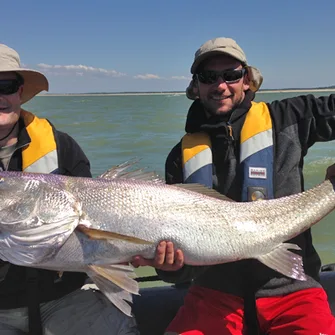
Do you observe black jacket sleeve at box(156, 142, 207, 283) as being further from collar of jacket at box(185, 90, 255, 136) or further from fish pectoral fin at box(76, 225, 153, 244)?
fish pectoral fin at box(76, 225, 153, 244)

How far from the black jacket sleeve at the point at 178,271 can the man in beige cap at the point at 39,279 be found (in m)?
0.50

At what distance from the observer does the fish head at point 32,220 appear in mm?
3057

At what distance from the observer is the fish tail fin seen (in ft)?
10.4

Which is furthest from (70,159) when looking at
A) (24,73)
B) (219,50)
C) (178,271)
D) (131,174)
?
(219,50)

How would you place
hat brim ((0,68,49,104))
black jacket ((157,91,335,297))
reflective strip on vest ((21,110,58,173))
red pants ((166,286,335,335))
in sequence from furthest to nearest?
hat brim ((0,68,49,104)) → reflective strip on vest ((21,110,58,173)) → black jacket ((157,91,335,297)) → red pants ((166,286,335,335))

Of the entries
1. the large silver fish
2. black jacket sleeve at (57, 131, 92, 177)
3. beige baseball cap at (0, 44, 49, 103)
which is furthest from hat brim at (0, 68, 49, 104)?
the large silver fish

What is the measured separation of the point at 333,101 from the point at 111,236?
2401 millimetres

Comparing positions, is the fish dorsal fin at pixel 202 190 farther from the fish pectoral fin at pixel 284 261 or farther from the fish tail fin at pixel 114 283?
the fish tail fin at pixel 114 283

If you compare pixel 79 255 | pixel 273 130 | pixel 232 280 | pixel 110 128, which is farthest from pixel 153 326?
pixel 110 128

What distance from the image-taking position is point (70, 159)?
4039 mm

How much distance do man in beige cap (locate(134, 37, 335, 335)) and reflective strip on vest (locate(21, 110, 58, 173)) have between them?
1.12 m

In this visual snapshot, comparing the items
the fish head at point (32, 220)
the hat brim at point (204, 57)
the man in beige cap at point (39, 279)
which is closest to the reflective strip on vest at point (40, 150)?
the man in beige cap at point (39, 279)

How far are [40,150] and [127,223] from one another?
127 centimetres

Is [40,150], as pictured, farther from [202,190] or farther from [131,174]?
[202,190]
